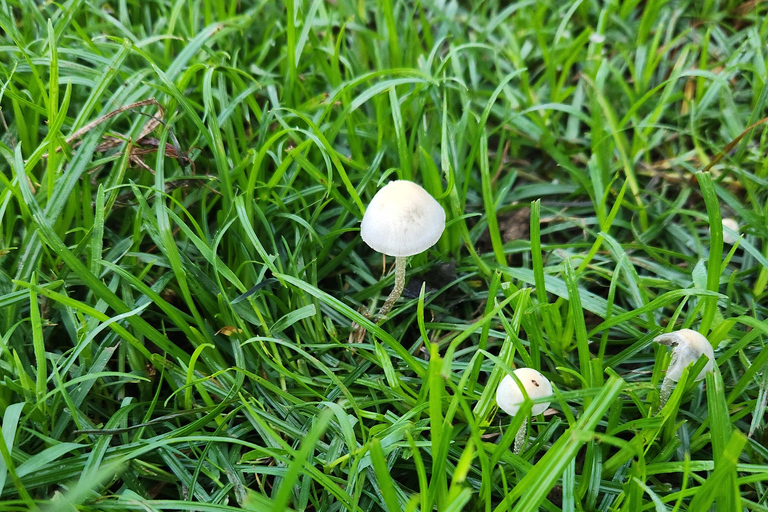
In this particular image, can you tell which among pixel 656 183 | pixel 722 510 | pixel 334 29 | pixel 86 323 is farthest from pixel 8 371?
pixel 656 183

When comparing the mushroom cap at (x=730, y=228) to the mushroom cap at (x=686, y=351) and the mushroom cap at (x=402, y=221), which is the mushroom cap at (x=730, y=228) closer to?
the mushroom cap at (x=686, y=351)

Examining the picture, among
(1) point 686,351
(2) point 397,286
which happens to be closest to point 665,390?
(1) point 686,351

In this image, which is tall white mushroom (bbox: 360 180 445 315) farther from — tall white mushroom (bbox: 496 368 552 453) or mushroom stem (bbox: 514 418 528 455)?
mushroom stem (bbox: 514 418 528 455)

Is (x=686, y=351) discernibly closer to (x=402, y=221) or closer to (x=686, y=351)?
A: (x=686, y=351)

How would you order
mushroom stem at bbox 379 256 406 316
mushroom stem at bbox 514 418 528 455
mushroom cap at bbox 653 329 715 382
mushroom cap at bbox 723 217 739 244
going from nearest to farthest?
1. mushroom cap at bbox 653 329 715 382
2. mushroom stem at bbox 514 418 528 455
3. mushroom stem at bbox 379 256 406 316
4. mushroom cap at bbox 723 217 739 244

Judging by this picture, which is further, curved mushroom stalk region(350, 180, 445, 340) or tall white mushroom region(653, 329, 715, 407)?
curved mushroom stalk region(350, 180, 445, 340)

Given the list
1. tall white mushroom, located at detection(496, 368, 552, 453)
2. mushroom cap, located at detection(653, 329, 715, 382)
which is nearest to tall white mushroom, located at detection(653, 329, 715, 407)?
mushroom cap, located at detection(653, 329, 715, 382)

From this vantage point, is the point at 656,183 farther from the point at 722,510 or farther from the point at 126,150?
the point at 126,150
